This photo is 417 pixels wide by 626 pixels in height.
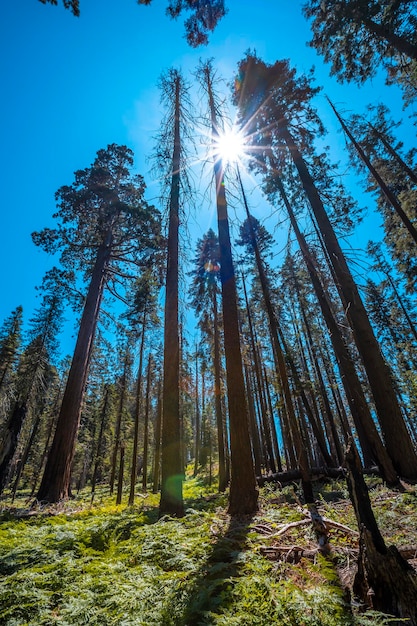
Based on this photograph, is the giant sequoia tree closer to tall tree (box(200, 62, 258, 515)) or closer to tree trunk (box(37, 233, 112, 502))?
tree trunk (box(37, 233, 112, 502))

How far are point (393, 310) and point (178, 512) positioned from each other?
2304 cm

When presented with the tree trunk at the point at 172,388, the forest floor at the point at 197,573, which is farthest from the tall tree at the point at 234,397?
the tree trunk at the point at 172,388

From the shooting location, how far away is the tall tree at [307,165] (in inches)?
280

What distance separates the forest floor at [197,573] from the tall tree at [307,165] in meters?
2.39

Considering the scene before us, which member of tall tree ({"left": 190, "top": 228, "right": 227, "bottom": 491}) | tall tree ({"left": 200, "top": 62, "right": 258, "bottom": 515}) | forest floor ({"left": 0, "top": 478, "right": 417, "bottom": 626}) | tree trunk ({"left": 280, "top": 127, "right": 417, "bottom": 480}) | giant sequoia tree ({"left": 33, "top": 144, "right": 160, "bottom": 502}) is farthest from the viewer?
tall tree ({"left": 190, "top": 228, "right": 227, "bottom": 491})

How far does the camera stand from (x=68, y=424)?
9141mm

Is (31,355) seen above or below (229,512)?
above

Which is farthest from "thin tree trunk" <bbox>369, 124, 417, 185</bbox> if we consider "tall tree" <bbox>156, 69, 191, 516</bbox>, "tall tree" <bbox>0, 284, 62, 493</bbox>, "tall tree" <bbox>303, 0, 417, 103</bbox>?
"tall tree" <bbox>0, 284, 62, 493</bbox>

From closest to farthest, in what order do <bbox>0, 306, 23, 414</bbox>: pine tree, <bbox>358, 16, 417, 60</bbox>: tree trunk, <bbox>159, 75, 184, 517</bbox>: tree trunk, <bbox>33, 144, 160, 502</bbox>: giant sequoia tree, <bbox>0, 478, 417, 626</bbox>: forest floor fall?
<bbox>0, 478, 417, 626</bbox>: forest floor, <bbox>159, 75, 184, 517</bbox>: tree trunk, <bbox>358, 16, 417, 60</bbox>: tree trunk, <bbox>33, 144, 160, 502</bbox>: giant sequoia tree, <bbox>0, 306, 23, 414</bbox>: pine tree

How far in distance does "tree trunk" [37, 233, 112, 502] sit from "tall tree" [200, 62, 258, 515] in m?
6.10

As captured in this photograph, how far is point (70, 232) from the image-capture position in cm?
1288

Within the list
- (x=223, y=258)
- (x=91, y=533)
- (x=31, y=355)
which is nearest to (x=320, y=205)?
(x=223, y=258)

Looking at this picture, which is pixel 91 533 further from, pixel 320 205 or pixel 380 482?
pixel 320 205

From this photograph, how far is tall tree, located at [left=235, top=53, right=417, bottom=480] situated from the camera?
23.3ft
